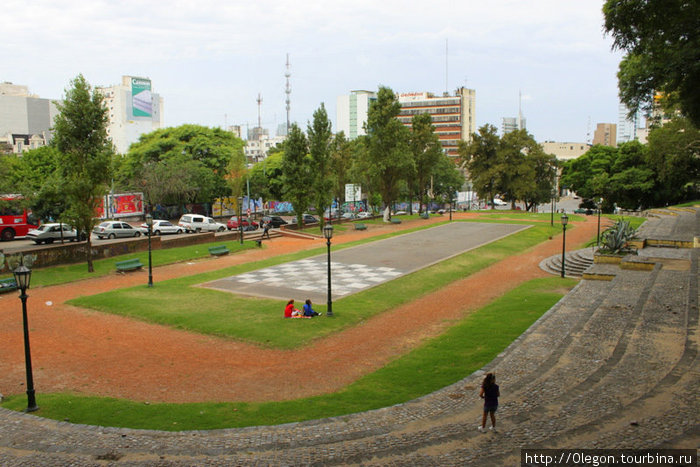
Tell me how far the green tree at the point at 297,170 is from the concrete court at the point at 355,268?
32.2 feet

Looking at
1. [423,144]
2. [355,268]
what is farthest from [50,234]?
[423,144]

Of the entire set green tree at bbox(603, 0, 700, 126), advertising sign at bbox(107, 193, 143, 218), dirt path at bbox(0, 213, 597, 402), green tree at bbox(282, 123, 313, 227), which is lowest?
dirt path at bbox(0, 213, 597, 402)

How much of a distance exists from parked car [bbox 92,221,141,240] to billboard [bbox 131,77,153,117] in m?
67.2

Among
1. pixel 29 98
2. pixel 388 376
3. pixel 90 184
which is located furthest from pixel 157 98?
pixel 388 376

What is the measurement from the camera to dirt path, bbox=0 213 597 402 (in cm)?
1257

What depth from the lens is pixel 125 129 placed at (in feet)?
334

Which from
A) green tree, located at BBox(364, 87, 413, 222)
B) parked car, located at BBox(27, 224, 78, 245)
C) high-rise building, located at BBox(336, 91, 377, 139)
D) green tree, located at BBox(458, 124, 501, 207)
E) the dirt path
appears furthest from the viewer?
high-rise building, located at BBox(336, 91, 377, 139)

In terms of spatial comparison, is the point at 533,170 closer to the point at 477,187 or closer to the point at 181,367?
the point at 477,187

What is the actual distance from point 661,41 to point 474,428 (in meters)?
14.3

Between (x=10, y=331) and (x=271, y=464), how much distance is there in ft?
44.7

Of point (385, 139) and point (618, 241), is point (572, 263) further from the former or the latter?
point (385, 139)

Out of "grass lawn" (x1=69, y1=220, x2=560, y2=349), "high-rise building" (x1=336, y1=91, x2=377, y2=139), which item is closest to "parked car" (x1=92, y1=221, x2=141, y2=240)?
"grass lawn" (x1=69, y1=220, x2=560, y2=349)

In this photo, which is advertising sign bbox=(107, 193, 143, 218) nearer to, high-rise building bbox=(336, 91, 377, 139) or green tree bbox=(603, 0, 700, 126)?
green tree bbox=(603, 0, 700, 126)

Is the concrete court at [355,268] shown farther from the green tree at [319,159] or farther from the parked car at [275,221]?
the parked car at [275,221]
